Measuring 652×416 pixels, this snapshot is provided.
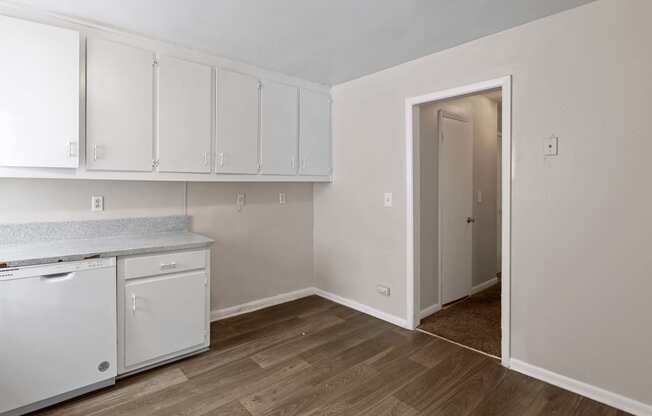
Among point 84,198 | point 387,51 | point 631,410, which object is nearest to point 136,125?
point 84,198

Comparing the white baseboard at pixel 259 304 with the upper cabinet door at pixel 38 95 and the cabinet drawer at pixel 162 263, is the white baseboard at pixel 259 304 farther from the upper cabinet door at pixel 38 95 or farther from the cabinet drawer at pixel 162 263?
the upper cabinet door at pixel 38 95

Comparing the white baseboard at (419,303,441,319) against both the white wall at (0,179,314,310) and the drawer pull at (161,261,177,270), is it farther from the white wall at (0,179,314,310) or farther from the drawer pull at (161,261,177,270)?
the drawer pull at (161,261,177,270)

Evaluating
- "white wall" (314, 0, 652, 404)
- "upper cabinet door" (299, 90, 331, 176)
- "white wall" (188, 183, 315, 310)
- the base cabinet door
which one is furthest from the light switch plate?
the base cabinet door

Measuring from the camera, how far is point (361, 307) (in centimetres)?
356

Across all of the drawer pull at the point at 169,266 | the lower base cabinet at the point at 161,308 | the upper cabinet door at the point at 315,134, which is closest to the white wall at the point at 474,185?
the upper cabinet door at the point at 315,134

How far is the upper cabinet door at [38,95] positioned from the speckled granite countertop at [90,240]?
534 mm

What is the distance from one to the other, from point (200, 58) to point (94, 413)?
2531 millimetres

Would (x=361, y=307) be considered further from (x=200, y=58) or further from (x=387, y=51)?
(x=200, y=58)

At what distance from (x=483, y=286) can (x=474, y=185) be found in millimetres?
1261

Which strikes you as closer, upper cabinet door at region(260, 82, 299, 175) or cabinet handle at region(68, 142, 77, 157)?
cabinet handle at region(68, 142, 77, 157)

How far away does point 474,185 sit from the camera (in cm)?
420

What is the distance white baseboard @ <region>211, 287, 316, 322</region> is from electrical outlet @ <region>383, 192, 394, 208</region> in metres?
1.46

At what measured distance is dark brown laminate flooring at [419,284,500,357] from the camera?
112 inches

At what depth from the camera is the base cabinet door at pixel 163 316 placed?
7.54ft
